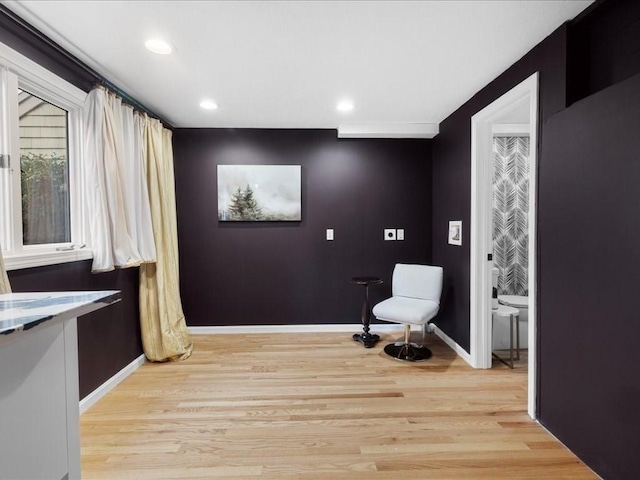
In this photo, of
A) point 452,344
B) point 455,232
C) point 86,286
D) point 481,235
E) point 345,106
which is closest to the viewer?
point 86,286

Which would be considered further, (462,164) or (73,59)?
(462,164)

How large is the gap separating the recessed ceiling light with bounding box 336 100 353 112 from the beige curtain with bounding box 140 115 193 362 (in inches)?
69.9

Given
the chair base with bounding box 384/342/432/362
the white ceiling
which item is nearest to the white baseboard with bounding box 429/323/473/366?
the chair base with bounding box 384/342/432/362

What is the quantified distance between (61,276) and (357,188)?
284cm

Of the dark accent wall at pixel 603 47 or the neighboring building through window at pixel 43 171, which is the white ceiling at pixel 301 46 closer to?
the dark accent wall at pixel 603 47

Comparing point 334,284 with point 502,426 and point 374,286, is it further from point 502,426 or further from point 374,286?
point 502,426

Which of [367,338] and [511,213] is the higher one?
[511,213]

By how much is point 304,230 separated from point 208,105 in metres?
1.63

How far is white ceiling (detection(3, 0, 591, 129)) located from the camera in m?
1.66

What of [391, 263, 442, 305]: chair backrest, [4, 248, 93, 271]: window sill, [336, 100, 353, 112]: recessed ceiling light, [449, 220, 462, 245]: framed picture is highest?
[336, 100, 353, 112]: recessed ceiling light

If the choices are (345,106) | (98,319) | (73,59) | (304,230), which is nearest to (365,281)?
(304,230)

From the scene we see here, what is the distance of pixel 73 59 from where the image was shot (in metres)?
2.09

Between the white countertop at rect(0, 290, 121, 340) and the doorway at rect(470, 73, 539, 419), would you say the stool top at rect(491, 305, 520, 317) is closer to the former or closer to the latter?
the doorway at rect(470, 73, 539, 419)

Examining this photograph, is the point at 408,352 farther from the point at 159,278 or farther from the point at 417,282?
the point at 159,278
